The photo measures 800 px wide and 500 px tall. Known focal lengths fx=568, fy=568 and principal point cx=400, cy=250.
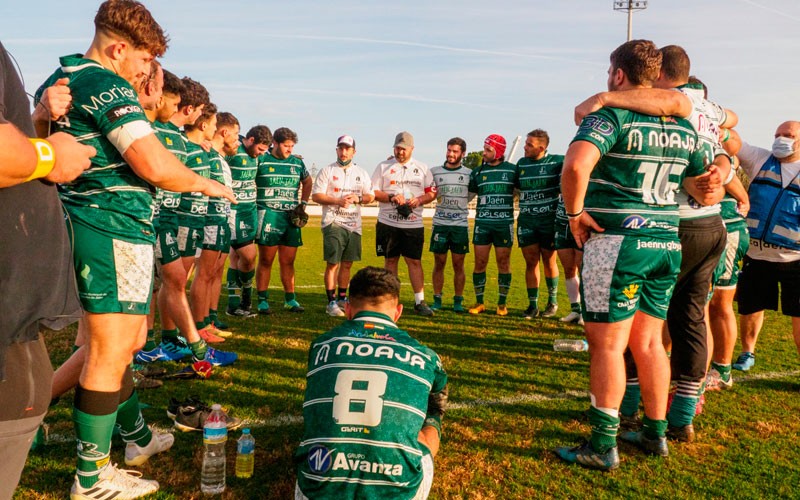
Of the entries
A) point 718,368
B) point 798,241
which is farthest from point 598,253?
point 798,241

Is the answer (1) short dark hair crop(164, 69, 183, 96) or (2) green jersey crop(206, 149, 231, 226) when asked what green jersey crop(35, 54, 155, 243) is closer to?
(1) short dark hair crop(164, 69, 183, 96)

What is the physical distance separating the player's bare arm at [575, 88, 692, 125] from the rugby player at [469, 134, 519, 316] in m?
5.49

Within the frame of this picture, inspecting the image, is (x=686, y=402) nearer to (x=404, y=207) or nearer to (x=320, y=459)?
(x=320, y=459)

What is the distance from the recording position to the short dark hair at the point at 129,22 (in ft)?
9.03

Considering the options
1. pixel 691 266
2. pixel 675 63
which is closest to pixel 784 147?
pixel 675 63

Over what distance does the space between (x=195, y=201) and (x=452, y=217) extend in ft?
14.2

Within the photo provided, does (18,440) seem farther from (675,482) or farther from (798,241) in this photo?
(798,241)

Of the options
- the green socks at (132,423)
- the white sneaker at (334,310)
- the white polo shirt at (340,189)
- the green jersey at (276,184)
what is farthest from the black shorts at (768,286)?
the green jersey at (276,184)

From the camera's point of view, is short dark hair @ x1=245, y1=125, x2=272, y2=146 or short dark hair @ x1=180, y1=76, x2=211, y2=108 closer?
short dark hair @ x1=180, y1=76, x2=211, y2=108

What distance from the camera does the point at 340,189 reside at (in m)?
8.88

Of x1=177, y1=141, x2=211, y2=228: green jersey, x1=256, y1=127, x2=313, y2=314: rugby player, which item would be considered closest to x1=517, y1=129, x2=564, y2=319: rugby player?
x1=256, y1=127, x2=313, y2=314: rugby player

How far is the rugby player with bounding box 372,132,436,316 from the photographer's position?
8922mm

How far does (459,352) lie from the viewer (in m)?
6.35

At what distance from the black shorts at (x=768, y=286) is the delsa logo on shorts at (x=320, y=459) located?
4.76m
